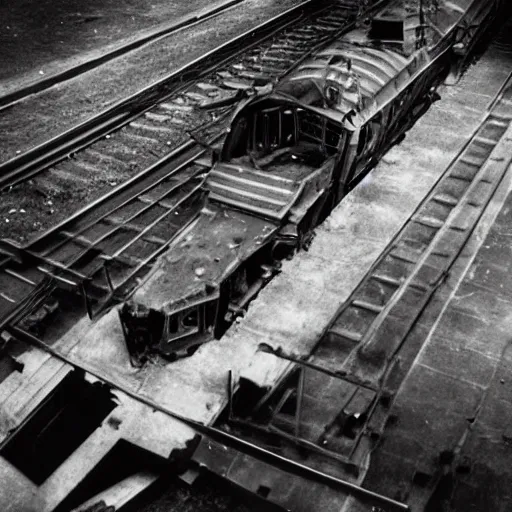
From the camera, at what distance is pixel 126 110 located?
11.7m

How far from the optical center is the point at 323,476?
538 centimetres

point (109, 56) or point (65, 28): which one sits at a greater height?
point (65, 28)

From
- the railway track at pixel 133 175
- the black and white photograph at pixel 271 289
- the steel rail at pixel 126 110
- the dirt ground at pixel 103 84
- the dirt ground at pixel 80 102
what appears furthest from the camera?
the dirt ground at pixel 103 84

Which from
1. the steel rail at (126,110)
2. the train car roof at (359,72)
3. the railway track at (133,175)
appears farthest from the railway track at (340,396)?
the steel rail at (126,110)

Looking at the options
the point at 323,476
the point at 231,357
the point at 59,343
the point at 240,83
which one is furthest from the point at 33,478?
the point at 240,83

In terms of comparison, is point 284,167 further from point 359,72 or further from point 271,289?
point 359,72

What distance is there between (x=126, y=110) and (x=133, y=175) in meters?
2.56

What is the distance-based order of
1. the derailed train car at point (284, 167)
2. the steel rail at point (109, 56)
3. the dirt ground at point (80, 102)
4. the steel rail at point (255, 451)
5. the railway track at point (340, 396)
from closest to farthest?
the steel rail at point (255, 451), the railway track at point (340, 396), the derailed train car at point (284, 167), the dirt ground at point (80, 102), the steel rail at point (109, 56)

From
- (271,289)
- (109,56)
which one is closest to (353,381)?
(271,289)

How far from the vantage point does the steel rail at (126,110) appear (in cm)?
997

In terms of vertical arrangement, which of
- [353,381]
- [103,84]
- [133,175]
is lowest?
[133,175]

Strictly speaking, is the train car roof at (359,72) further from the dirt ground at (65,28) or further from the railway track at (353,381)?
the dirt ground at (65,28)

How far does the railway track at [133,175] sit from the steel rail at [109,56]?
2347 mm

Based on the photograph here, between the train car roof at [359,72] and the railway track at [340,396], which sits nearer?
the railway track at [340,396]
